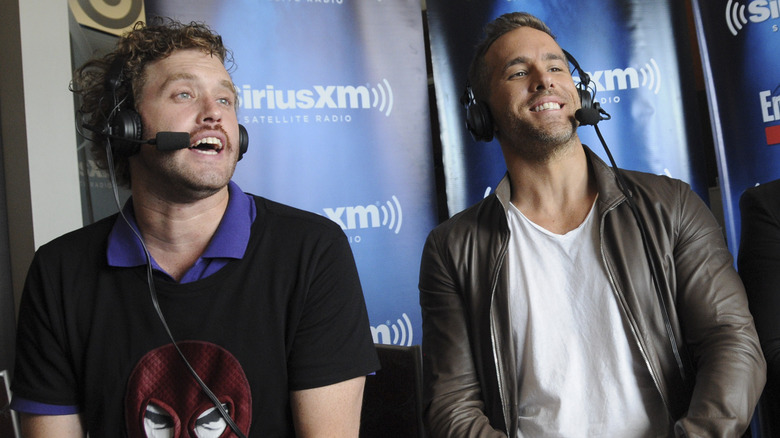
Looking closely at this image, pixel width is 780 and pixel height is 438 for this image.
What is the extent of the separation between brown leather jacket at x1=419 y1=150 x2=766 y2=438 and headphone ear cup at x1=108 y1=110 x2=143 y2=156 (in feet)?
2.53

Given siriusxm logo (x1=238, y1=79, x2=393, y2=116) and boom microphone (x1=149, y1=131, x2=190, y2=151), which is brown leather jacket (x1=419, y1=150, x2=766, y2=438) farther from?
siriusxm logo (x1=238, y1=79, x2=393, y2=116)

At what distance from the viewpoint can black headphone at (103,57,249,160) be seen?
133 cm

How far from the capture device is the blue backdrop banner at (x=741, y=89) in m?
2.48

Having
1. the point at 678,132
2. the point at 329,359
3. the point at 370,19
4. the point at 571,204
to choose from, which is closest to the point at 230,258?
the point at 329,359

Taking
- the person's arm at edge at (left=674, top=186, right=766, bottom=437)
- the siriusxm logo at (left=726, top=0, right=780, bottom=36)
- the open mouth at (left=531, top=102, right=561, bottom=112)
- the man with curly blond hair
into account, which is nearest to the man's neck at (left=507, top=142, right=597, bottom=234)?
the open mouth at (left=531, top=102, right=561, bottom=112)

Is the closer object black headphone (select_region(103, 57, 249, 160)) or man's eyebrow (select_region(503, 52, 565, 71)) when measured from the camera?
black headphone (select_region(103, 57, 249, 160))

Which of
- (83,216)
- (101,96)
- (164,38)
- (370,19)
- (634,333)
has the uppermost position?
(370,19)

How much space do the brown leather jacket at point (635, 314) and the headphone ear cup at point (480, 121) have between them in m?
0.19

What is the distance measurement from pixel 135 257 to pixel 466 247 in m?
0.78

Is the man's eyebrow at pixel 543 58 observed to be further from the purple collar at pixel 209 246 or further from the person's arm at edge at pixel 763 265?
the purple collar at pixel 209 246

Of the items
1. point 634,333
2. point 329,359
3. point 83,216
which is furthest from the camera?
point 83,216

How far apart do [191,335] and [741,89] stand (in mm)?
2311

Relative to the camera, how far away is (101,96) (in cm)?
149

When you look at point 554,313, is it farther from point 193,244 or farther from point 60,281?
point 60,281
